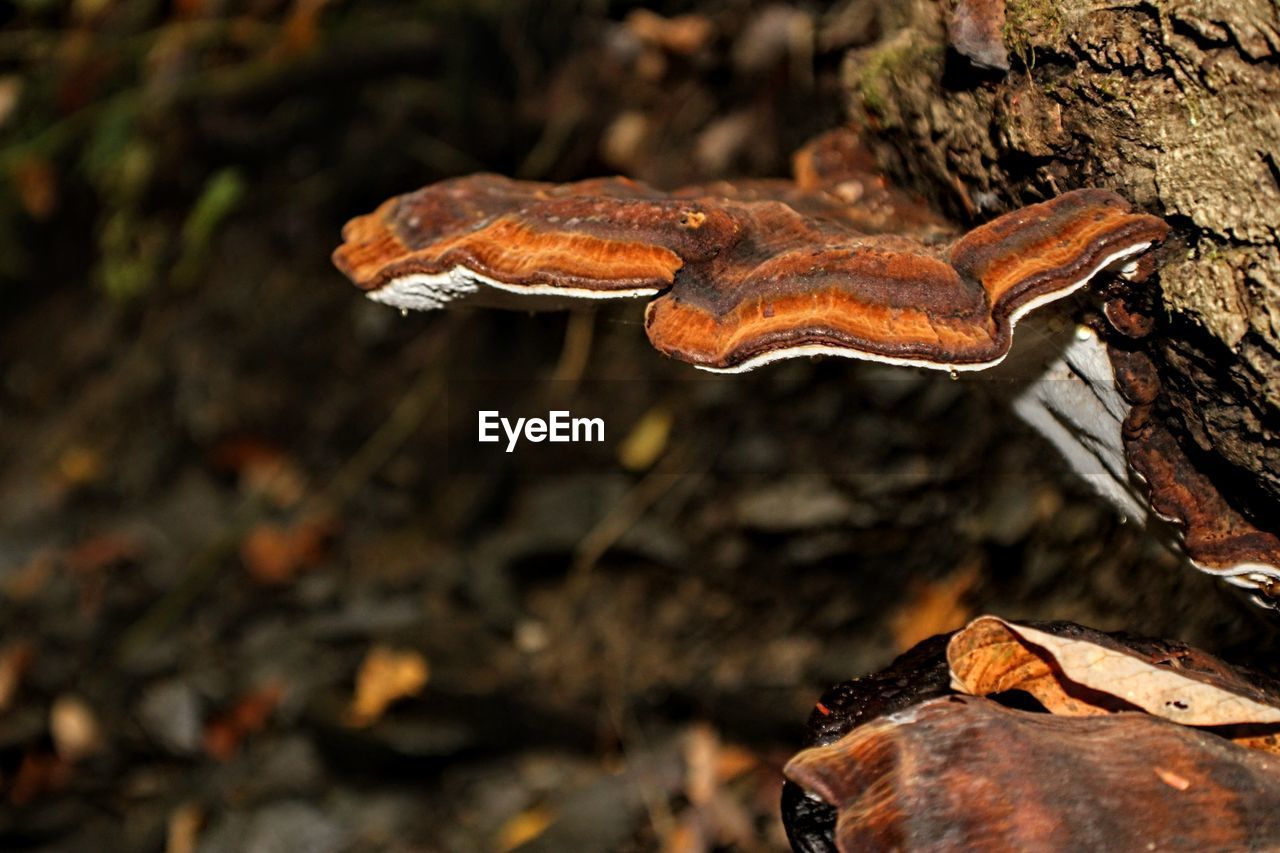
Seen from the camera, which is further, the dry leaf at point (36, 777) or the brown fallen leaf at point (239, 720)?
the dry leaf at point (36, 777)

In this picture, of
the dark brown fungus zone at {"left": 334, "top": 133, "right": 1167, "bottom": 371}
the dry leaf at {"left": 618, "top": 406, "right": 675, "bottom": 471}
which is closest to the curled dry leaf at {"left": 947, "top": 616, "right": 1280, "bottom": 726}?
Result: the dark brown fungus zone at {"left": 334, "top": 133, "right": 1167, "bottom": 371}

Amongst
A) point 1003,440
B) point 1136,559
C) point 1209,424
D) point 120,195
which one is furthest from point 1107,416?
point 120,195

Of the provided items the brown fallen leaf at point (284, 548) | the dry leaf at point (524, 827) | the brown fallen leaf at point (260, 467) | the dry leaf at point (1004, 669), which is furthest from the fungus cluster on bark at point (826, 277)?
the brown fallen leaf at point (260, 467)

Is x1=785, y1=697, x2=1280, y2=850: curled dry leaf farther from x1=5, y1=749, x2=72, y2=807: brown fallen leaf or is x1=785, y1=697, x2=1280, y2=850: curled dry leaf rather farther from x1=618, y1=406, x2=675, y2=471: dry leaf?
x1=5, y1=749, x2=72, y2=807: brown fallen leaf

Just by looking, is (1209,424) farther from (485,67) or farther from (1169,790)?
(485,67)

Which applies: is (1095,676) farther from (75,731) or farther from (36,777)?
(36,777)

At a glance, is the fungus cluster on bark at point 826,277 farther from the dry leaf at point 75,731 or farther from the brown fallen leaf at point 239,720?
the dry leaf at point 75,731
